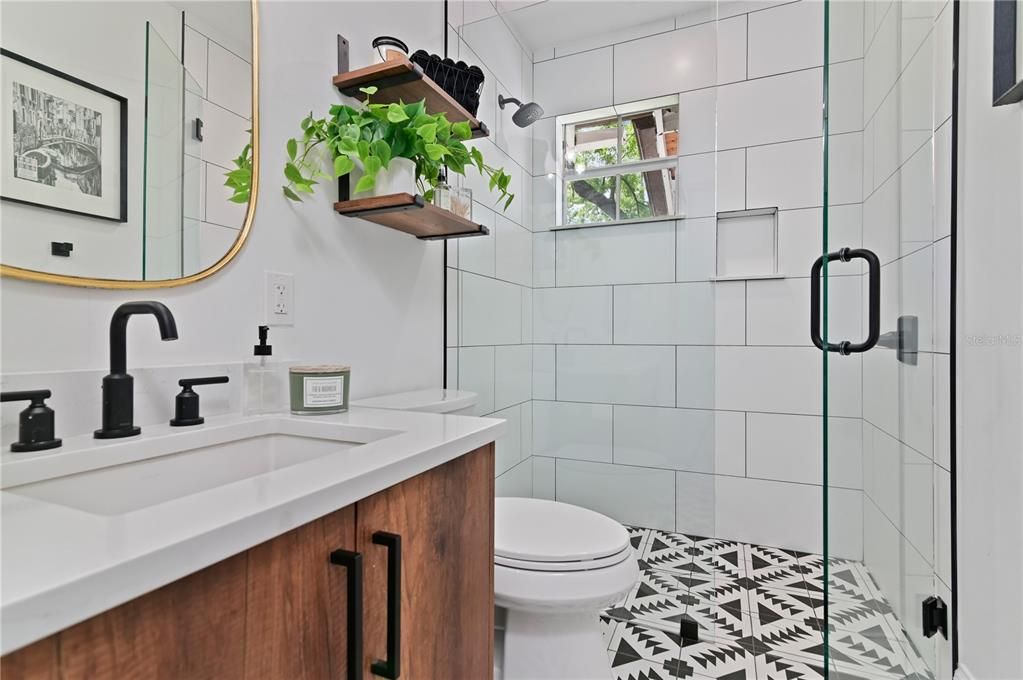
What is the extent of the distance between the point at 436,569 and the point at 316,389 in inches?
17.0

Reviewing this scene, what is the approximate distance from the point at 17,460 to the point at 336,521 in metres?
0.38

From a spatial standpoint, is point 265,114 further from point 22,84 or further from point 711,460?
point 711,460

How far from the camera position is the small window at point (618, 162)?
A: 191cm

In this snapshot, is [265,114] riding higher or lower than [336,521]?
higher

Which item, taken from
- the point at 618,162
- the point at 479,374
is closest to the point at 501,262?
the point at 479,374

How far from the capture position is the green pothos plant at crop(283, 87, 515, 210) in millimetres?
1069

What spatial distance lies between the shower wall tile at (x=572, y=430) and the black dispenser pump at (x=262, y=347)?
1230 mm

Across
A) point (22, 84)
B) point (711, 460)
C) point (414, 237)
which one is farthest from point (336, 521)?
point (711, 460)

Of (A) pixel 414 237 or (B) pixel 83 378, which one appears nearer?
(B) pixel 83 378

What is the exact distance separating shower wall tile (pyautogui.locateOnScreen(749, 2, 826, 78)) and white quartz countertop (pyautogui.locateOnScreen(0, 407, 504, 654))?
7.67 ft

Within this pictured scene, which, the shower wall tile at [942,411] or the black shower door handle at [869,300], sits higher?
the black shower door handle at [869,300]

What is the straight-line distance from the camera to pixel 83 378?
704mm

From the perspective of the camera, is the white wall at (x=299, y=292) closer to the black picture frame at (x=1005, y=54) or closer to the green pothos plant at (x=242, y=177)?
the green pothos plant at (x=242, y=177)

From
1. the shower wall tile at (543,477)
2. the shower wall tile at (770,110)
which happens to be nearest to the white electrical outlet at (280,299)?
the shower wall tile at (543,477)
